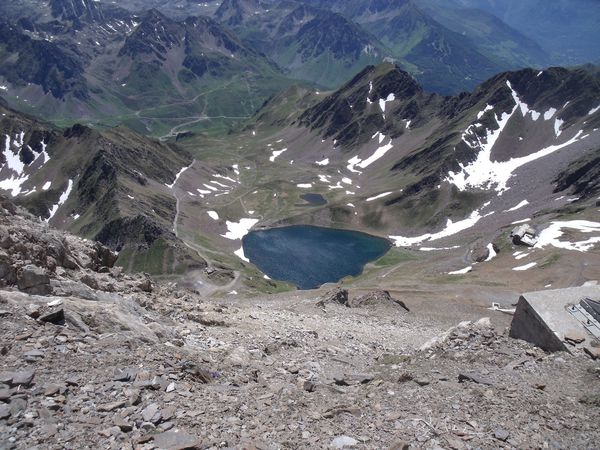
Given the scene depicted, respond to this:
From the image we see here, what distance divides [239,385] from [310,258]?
6408 inches

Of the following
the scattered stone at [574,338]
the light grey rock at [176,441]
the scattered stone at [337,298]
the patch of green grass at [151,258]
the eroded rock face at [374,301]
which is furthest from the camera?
the patch of green grass at [151,258]

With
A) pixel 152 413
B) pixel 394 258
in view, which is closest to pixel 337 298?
pixel 152 413

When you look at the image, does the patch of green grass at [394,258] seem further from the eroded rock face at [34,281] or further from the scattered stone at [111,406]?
the scattered stone at [111,406]

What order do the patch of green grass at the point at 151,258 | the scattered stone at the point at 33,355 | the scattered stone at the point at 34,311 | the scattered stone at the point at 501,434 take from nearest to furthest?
1. the scattered stone at the point at 501,434
2. the scattered stone at the point at 33,355
3. the scattered stone at the point at 34,311
4. the patch of green grass at the point at 151,258

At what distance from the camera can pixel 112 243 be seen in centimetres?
16912

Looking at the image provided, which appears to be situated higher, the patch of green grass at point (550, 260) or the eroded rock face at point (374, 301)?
the patch of green grass at point (550, 260)

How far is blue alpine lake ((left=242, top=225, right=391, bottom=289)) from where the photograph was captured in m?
168

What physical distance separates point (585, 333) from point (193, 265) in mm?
130418

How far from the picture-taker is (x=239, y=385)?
69.9ft

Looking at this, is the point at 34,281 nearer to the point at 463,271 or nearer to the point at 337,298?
the point at 337,298

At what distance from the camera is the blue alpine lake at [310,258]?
550ft

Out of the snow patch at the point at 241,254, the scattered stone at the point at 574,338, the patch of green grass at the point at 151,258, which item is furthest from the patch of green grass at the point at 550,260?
the snow patch at the point at 241,254

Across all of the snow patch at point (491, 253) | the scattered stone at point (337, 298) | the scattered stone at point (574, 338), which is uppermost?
the snow patch at point (491, 253)

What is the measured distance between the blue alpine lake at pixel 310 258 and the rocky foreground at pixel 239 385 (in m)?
130
